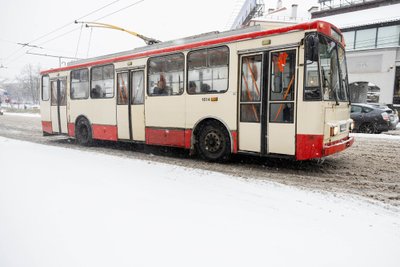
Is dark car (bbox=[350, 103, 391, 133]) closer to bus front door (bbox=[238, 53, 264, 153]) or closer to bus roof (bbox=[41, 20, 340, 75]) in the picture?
bus roof (bbox=[41, 20, 340, 75])

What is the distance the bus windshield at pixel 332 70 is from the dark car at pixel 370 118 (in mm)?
8317

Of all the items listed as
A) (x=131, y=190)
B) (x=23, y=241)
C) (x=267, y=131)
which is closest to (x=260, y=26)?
(x=267, y=131)

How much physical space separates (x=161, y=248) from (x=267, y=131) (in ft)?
13.4

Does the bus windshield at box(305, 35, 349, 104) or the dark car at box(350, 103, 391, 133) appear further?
the dark car at box(350, 103, 391, 133)

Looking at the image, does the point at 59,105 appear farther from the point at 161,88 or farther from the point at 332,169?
the point at 332,169

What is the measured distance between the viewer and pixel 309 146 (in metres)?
5.71

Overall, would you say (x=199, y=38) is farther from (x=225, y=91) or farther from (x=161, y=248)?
(x=161, y=248)

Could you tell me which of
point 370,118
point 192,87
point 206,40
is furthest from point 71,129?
point 370,118

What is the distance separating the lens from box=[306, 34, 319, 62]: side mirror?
5355mm

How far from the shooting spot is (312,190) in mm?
4914

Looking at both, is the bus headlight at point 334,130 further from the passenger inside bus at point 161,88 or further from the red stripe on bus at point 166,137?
the passenger inside bus at point 161,88

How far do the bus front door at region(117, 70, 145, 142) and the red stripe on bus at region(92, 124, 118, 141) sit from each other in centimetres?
26

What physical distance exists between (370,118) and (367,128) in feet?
1.69

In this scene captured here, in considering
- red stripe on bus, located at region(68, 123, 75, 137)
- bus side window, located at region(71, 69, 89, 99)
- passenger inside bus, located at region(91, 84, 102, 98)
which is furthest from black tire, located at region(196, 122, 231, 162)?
red stripe on bus, located at region(68, 123, 75, 137)
